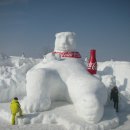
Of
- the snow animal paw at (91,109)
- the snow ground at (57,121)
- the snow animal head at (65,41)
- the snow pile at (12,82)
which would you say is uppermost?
the snow animal head at (65,41)

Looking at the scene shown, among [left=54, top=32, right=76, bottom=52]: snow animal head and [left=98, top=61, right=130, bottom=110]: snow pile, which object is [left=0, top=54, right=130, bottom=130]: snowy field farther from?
[left=54, top=32, right=76, bottom=52]: snow animal head

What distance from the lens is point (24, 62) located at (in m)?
10.9

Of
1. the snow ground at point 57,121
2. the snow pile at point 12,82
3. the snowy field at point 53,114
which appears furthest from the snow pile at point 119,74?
the snow pile at point 12,82

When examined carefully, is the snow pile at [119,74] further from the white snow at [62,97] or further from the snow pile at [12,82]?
the snow pile at [12,82]

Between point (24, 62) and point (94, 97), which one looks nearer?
point (94, 97)

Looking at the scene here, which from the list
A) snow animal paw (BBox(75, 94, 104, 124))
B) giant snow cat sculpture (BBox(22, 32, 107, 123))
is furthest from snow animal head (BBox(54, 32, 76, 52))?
snow animal paw (BBox(75, 94, 104, 124))

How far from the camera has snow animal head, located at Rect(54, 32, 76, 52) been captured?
8234mm

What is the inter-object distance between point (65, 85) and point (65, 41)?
1521mm

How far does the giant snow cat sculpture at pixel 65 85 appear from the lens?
6.30 meters

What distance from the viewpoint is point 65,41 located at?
823cm

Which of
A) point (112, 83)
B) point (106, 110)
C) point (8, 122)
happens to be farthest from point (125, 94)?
point (8, 122)

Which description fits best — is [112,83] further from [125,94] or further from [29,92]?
[29,92]

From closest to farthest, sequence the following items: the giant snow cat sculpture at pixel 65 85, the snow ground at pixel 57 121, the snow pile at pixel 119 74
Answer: the snow ground at pixel 57 121 → the giant snow cat sculpture at pixel 65 85 → the snow pile at pixel 119 74

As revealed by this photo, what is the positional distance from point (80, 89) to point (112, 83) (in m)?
2.04
